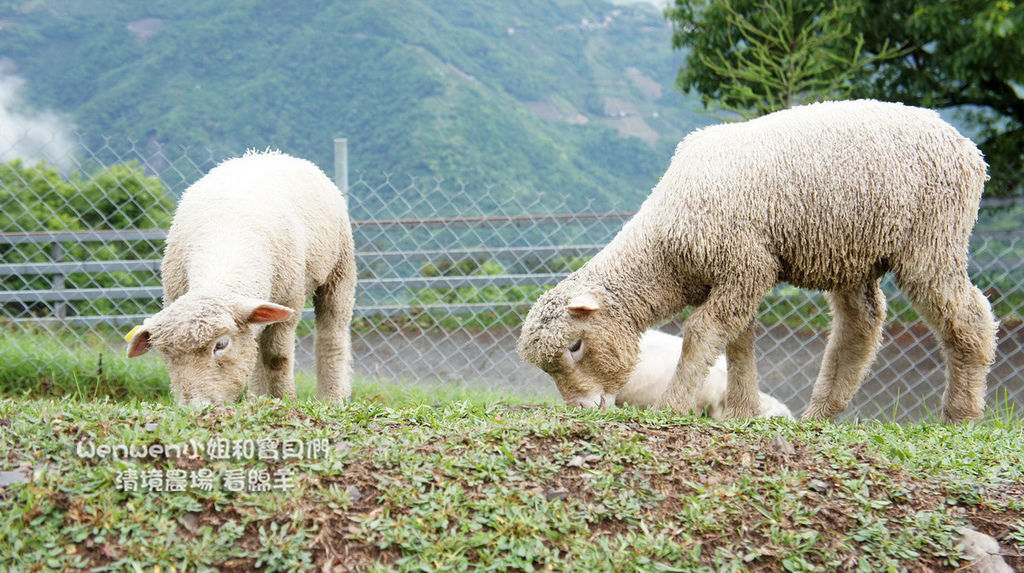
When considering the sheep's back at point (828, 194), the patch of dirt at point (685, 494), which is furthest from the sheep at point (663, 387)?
the patch of dirt at point (685, 494)

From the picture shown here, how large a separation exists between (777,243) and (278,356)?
3.16 meters

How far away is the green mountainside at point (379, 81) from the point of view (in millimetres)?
17188

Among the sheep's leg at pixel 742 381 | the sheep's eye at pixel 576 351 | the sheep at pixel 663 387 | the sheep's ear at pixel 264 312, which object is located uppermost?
the sheep's ear at pixel 264 312

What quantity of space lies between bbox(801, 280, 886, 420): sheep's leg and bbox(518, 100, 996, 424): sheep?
445mm

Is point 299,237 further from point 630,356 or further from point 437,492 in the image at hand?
point 437,492

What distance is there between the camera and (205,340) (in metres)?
4.00

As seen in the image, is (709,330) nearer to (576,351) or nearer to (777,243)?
(777,243)

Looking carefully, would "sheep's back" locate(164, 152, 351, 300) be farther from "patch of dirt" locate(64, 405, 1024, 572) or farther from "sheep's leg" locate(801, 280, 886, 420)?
"sheep's leg" locate(801, 280, 886, 420)

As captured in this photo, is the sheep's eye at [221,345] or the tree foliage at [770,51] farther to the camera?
the tree foliage at [770,51]

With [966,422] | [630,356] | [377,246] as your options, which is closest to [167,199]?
[377,246]

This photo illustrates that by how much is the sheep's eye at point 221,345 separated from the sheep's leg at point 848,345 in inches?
143

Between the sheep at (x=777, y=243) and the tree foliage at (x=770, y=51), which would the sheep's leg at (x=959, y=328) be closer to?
the sheep at (x=777, y=243)

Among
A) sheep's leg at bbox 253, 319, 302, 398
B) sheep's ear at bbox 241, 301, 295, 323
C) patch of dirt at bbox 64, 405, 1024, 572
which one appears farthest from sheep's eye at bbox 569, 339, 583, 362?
sheep's leg at bbox 253, 319, 302, 398

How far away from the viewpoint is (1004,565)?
2.91m
